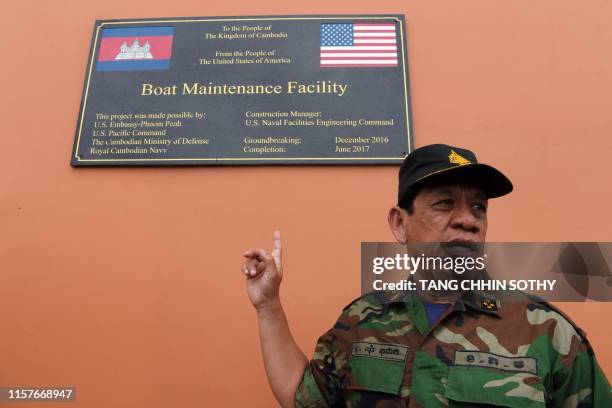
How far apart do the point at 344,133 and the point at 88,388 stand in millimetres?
1520

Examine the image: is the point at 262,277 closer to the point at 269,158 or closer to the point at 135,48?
the point at 269,158

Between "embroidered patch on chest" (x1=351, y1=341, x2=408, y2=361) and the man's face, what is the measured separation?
0.29 metres

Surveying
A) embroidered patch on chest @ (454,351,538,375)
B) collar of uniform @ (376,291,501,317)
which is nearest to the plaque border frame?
collar of uniform @ (376,291,501,317)

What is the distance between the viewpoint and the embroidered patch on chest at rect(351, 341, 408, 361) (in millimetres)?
1070

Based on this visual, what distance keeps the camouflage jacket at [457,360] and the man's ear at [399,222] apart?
0.17 meters

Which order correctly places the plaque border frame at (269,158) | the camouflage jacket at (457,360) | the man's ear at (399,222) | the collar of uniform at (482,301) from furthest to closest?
the plaque border frame at (269,158) → the man's ear at (399,222) → the collar of uniform at (482,301) → the camouflage jacket at (457,360)

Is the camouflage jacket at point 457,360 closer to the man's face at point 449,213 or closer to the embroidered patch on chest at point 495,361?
the embroidered patch on chest at point 495,361

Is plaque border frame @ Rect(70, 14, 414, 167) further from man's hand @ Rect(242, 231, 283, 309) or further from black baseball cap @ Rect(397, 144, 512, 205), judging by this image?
man's hand @ Rect(242, 231, 283, 309)

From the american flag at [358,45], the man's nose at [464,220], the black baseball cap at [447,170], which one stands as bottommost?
the man's nose at [464,220]

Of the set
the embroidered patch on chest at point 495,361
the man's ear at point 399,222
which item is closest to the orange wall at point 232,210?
the man's ear at point 399,222

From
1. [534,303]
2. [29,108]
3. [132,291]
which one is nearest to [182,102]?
[29,108]

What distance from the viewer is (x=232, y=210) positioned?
1.96 m

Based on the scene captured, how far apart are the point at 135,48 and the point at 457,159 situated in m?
1.80

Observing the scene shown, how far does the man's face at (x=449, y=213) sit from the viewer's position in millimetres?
1137
